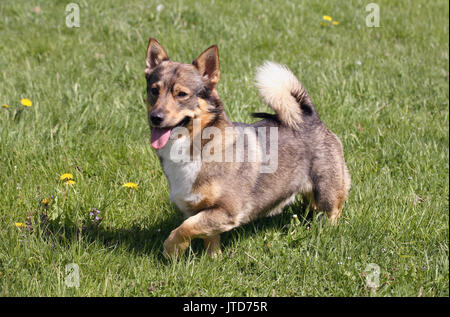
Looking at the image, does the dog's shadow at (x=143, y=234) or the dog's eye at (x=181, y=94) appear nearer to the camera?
the dog's eye at (x=181, y=94)

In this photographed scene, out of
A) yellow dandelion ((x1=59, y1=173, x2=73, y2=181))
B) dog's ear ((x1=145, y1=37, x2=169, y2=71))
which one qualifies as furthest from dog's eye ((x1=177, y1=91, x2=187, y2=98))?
yellow dandelion ((x1=59, y1=173, x2=73, y2=181))

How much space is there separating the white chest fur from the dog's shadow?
39 cm

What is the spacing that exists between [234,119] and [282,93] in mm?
1313

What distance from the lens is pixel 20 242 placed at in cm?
313

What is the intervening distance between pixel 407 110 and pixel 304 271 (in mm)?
2872

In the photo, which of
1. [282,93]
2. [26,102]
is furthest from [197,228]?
[26,102]

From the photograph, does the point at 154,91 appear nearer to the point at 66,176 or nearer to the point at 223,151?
the point at 223,151

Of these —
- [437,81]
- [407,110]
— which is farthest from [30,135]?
[437,81]

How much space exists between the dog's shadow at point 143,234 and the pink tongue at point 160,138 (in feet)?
2.28

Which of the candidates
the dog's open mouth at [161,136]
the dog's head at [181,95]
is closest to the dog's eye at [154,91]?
the dog's head at [181,95]

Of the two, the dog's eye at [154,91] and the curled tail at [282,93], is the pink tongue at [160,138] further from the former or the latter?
the curled tail at [282,93]

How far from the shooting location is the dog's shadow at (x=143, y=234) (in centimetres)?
340

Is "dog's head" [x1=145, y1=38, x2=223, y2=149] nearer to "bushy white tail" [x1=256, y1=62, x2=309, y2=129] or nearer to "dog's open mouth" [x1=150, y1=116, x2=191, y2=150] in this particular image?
"dog's open mouth" [x1=150, y1=116, x2=191, y2=150]
